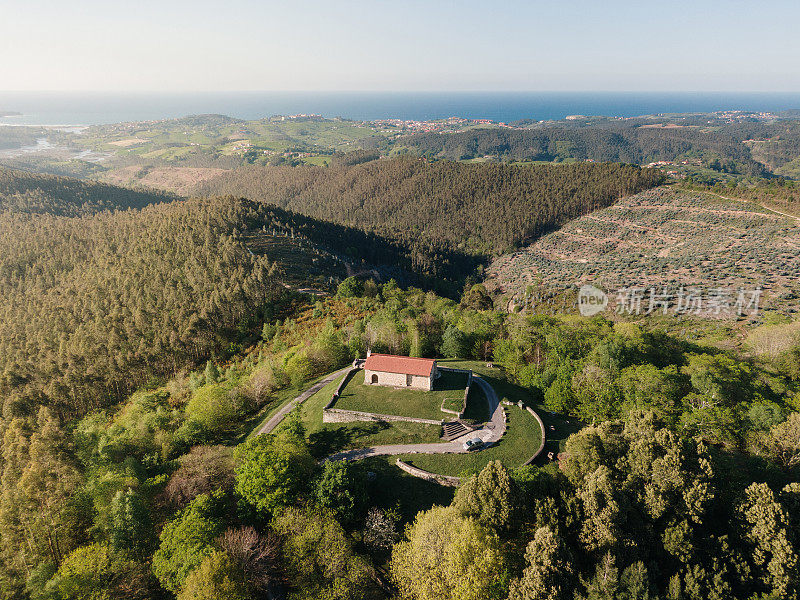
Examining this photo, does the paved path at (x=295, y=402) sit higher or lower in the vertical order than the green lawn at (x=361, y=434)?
lower

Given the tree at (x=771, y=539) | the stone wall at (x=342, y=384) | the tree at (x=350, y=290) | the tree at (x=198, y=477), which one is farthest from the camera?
the tree at (x=350, y=290)

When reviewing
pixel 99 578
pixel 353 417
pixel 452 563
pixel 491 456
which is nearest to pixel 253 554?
pixel 99 578

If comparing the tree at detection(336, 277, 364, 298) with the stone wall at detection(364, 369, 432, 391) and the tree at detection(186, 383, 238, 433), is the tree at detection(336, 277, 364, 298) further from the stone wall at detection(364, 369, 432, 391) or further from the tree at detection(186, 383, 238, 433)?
the stone wall at detection(364, 369, 432, 391)

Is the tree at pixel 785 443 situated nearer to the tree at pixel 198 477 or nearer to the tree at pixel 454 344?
the tree at pixel 454 344

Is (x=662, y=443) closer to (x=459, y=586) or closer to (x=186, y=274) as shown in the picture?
(x=459, y=586)

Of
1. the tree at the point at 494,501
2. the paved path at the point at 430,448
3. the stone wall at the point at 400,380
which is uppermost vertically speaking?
the tree at the point at 494,501

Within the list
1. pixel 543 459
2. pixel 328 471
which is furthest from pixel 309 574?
pixel 543 459

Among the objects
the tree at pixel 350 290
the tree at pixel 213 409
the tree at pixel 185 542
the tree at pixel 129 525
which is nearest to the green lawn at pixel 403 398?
the tree at pixel 213 409
